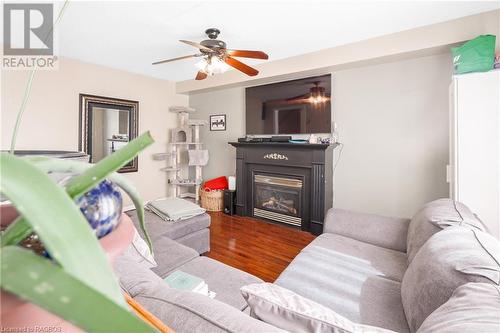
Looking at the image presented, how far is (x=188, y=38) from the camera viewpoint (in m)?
2.73

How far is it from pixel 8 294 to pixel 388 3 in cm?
278

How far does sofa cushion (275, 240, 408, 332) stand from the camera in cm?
116

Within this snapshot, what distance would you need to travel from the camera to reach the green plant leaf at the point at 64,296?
196 mm

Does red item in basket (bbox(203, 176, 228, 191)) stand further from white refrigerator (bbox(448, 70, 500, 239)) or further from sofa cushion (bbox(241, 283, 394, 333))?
sofa cushion (bbox(241, 283, 394, 333))

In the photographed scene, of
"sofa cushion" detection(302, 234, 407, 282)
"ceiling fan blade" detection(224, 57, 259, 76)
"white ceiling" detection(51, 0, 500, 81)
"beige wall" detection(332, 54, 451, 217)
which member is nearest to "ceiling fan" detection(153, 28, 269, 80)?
"ceiling fan blade" detection(224, 57, 259, 76)

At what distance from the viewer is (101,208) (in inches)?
13.9

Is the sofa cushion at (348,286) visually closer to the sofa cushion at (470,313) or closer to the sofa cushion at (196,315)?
the sofa cushion at (470,313)

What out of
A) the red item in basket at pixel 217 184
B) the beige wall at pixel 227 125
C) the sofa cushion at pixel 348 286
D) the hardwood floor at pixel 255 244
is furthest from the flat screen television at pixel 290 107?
the sofa cushion at pixel 348 286

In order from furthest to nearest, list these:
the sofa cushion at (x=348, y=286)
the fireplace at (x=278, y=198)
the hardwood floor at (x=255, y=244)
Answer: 1. the fireplace at (x=278, y=198)
2. the hardwood floor at (x=255, y=244)
3. the sofa cushion at (x=348, y=286)

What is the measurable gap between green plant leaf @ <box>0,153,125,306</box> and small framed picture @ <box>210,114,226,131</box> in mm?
4364

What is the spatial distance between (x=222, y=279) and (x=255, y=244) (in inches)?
56.5

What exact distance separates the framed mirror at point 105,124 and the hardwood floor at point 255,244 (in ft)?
5.96

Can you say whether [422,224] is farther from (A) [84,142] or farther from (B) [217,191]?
(A) [84,142]

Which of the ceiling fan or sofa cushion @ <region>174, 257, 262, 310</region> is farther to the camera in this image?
the ceiling fan
